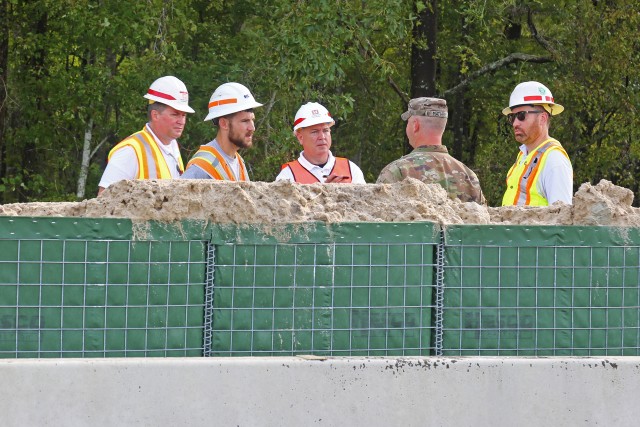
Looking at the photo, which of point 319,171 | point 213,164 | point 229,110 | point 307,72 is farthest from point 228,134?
point 307,72

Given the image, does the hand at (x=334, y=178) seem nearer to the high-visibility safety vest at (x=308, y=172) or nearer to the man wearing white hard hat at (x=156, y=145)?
the high-visibility safety vest at (x=308, y=172)

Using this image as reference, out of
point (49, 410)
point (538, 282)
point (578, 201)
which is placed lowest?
point (49, 410)

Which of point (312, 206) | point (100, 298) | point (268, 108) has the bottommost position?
point (100, 298)

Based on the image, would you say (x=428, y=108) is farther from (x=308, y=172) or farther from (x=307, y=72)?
(x=307, y=72)

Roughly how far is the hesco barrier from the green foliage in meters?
7.88

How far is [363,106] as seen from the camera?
2114 centimetres

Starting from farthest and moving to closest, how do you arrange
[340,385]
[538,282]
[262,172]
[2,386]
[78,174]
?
[78,174]
[262,172]
[538,282]
[340,385]
[2,386]

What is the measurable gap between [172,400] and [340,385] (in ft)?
2.85

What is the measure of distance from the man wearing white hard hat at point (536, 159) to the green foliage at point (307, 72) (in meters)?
5.36

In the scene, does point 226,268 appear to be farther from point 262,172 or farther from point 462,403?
point 262,172

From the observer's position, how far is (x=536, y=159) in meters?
8.98

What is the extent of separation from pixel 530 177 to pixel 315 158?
1626 mm

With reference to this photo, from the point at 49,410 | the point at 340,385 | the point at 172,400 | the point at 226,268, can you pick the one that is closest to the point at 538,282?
the point at 340,385

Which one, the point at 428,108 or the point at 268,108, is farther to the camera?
the point at 268,108
